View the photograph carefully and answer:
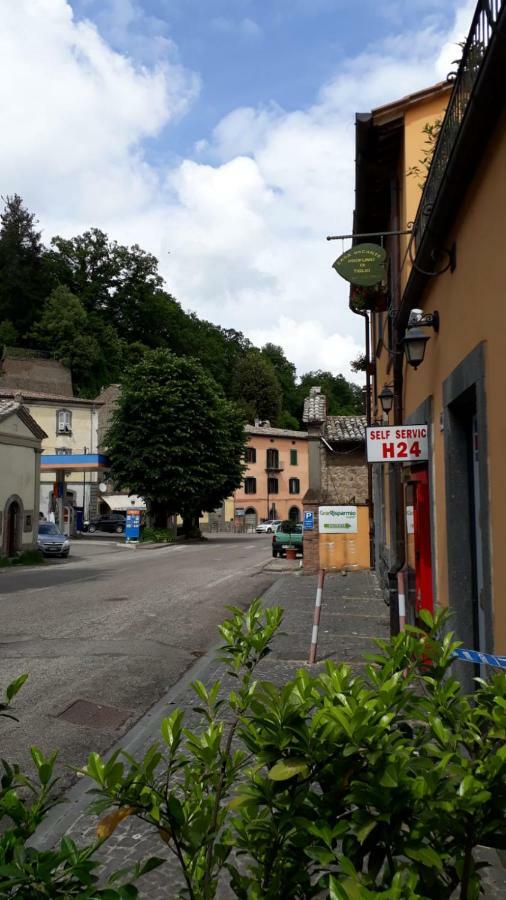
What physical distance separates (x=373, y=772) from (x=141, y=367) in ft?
136

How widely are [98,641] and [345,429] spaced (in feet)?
44.8

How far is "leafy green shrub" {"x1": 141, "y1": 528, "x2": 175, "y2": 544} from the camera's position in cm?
3944

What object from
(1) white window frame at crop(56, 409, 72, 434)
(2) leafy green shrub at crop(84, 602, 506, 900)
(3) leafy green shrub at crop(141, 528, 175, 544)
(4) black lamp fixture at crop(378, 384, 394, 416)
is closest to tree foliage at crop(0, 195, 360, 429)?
(1) white window frame at crop(56, 409, 72, 434)

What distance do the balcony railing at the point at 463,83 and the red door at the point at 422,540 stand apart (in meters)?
3.28

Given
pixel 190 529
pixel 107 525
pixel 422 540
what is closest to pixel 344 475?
pixel 422 540

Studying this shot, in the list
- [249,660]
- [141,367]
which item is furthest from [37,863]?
[141,367]

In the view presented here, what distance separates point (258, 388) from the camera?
262ft

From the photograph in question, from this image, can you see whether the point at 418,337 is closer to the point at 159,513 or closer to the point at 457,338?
the point at 457,338

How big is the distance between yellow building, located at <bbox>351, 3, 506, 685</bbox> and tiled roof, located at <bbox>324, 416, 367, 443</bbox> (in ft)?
34.4

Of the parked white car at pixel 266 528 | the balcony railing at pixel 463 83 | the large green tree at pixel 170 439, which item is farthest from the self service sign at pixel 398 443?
the parked white car at pixel 266 528

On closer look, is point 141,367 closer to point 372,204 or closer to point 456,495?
point 372,204

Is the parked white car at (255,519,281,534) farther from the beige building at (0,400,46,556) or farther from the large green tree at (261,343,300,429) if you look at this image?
the beige building at (0,400,46,556)

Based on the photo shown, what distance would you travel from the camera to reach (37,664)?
28.0ft

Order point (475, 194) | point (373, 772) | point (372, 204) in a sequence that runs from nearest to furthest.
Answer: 1. point (373, 772)
2. point (475, 194)
3. point (372, 204)
